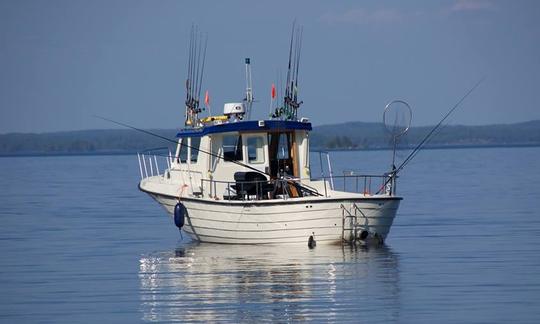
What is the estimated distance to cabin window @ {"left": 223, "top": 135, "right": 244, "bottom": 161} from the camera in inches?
1213

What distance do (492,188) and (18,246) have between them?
2731 centimetres

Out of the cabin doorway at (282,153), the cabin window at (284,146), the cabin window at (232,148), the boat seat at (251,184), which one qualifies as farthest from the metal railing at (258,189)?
the cabin window at (284,146)

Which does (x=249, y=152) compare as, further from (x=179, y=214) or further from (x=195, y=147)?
(x=179, y=214)

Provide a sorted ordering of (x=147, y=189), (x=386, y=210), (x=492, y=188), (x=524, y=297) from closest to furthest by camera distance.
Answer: (x=524, y=297) → (x=386, y=210) → (x=147, y=189) → (x=492, y=188)

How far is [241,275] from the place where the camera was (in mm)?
24781

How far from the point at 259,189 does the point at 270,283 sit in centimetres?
593

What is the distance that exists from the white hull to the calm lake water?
32cm

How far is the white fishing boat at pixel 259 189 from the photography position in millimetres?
27672

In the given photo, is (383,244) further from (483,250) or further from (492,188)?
(492,188)

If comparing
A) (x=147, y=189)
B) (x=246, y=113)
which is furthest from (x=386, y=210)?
(x=147, y=189)

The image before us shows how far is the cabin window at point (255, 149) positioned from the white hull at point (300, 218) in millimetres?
1927

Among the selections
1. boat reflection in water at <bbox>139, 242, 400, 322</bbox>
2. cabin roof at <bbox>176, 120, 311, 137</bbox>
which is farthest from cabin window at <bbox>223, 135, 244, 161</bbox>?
boat reflection in water at <bbox>139, 242, 400, 322</bbox>

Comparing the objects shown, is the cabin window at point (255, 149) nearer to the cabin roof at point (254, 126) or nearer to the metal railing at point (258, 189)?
the cabin roof at point (254, 126)

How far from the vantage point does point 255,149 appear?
30.8 meters
